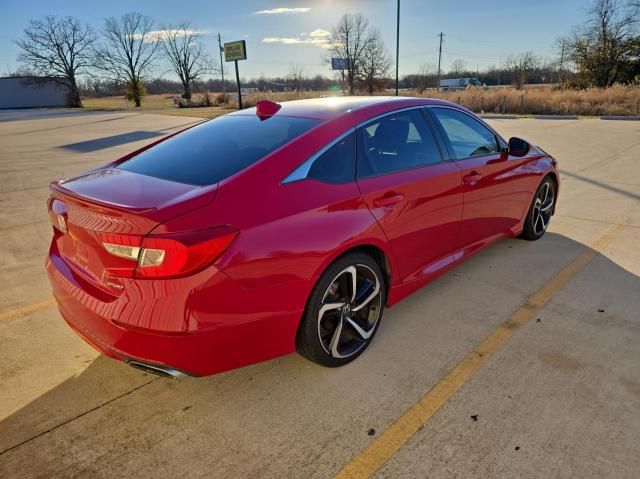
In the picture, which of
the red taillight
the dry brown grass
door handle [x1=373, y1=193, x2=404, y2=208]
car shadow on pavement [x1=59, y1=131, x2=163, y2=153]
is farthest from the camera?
the dry brown grass

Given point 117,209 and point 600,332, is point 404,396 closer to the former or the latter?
point 600,332

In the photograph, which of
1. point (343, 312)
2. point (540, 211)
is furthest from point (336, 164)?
point (540, 211)

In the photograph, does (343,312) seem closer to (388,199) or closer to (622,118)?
(388,199)

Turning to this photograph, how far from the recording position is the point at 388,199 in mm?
2799

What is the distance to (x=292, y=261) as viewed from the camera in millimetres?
2258

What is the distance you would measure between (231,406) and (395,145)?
76.7 inches

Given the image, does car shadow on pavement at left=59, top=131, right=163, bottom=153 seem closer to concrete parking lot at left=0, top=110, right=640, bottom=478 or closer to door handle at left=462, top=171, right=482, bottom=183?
concrete parking lot at left=0, top=110, right=640, bottom=478

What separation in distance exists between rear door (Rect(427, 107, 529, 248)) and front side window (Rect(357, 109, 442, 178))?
0.78ft

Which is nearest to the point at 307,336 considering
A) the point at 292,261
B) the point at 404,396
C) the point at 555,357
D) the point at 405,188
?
the point at 292,261

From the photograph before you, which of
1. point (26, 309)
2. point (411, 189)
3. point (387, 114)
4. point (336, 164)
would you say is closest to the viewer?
point (336, 164)

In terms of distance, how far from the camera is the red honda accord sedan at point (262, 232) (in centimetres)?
203

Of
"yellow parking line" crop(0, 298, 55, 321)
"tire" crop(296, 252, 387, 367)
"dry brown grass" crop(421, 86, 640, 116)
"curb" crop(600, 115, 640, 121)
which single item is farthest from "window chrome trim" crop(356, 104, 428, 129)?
"dry brown grass" crop(421, 86, 640, 116)

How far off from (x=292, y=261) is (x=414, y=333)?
1295mm

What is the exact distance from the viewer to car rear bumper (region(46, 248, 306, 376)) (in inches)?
79.7
